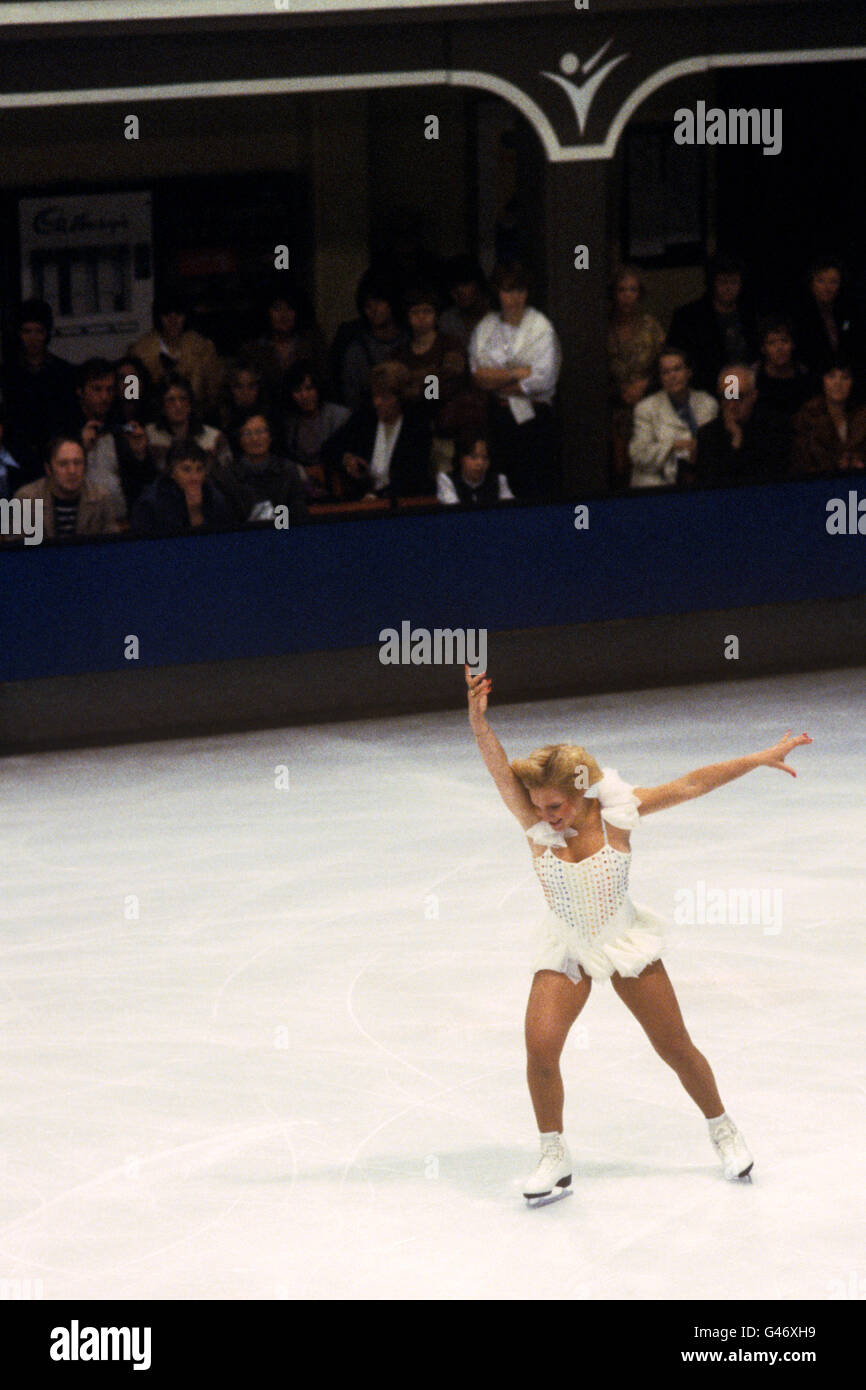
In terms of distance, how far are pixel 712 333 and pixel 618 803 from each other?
7400 millimetres

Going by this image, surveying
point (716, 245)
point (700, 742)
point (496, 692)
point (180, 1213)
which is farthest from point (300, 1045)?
point (716, 245)

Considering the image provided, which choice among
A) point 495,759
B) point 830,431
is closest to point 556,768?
point 495,759

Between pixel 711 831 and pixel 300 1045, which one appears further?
pixel 711 831

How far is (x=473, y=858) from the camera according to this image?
10.1 m

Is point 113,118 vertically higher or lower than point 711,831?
higher

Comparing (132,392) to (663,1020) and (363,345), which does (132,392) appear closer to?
(363,345)

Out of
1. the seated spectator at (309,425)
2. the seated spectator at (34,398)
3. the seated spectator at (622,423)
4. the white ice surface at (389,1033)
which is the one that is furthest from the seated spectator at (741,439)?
the seated spectator at (34,398)

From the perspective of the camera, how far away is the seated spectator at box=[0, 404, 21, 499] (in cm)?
1210

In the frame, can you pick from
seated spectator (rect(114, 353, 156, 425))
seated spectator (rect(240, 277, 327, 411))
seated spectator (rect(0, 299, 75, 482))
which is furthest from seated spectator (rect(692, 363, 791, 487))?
seated spectator (rect(0, 299, 75, 482))

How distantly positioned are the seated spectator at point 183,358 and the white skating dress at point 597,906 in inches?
266

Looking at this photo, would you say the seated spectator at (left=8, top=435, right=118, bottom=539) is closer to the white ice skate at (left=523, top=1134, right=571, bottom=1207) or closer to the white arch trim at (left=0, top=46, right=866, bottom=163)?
the white arch trim at (left=0, top=46, right=866, bottom=163)

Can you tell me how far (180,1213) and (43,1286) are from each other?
1.97 feet

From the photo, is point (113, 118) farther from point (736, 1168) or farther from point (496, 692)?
point (736, 1168)

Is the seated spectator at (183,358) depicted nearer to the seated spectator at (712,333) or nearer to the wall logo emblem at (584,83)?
the wall logo emblem at (584,83)
